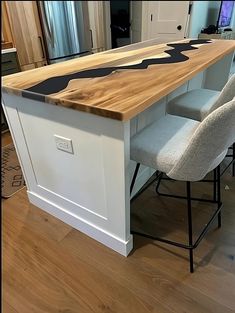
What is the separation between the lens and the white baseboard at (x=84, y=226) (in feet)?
4.52

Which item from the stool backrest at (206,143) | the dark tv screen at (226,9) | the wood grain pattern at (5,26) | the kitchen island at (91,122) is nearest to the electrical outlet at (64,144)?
the kitchen island at (91,122)

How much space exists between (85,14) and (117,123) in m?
0.44

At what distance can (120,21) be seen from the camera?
653 mm

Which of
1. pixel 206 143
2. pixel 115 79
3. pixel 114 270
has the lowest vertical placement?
pixel 114 270

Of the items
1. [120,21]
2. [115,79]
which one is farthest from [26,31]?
[115,79]

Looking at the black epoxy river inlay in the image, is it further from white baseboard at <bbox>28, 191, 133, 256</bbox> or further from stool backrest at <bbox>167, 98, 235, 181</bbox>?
white baseboard at <bbox>28, 191, 133, 256</bbox>

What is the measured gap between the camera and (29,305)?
117cm

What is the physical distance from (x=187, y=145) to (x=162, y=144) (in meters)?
0.16

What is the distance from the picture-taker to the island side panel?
108cm

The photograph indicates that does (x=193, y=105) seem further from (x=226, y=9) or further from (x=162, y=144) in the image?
(x=226, y=9)

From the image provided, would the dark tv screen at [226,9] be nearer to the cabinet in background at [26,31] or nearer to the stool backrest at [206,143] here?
the stool backrest at [206,143]

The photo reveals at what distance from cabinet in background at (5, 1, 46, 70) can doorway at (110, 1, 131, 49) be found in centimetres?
18

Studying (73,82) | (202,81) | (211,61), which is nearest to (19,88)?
(73,82)

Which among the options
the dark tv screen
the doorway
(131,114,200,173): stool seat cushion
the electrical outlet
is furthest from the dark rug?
the dark tv screen
